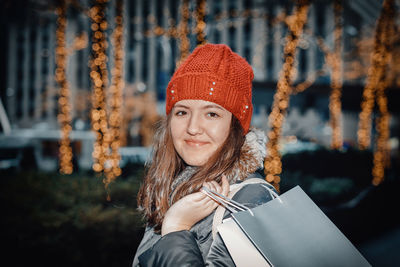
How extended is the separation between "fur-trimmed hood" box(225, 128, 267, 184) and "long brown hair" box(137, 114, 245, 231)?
1.2 inches

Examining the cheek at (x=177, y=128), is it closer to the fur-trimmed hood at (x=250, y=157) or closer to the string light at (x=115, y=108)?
the fur-trimmed hood at (x=250, y=157)

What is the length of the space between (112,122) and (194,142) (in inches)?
189

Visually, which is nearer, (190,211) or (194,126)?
(190,211)

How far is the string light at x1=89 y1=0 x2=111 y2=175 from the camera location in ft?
14.9

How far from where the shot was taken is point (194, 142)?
139 centimetres

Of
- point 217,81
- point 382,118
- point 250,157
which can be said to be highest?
point 217,81

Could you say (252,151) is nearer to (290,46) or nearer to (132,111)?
(290,46)

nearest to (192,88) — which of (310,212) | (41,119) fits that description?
(310,212)

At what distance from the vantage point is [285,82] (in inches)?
206

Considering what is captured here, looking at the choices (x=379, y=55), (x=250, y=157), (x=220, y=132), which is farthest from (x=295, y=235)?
(x=379, y=55)

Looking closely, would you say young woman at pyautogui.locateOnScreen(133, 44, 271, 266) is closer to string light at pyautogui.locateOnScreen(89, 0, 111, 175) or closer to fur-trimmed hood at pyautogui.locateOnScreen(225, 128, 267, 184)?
fur-trimmed hood at pyautogui.locateOnScreen(225, 128, 267, 184)

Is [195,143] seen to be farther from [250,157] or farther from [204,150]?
[250,157]

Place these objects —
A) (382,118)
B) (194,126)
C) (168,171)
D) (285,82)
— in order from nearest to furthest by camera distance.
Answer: (194,126)
(168,171)
(285,82)
(382,118)

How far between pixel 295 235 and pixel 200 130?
0.66 metres
